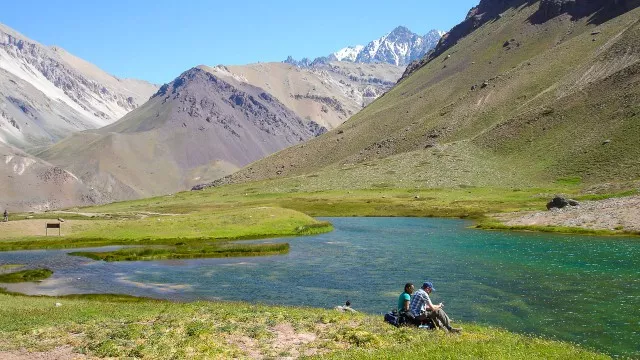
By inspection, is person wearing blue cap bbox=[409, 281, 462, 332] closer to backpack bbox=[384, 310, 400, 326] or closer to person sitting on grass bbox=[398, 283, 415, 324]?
person sitting on grass bbox=[398, 283, 415, 324]

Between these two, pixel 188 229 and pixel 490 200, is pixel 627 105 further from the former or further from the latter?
pixel 188 229

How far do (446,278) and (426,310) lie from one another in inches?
1031

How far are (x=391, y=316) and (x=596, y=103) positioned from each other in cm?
18660

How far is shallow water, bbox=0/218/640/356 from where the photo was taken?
42125 mm

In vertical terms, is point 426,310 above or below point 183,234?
below

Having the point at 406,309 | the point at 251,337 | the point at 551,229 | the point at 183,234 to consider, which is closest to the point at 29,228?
the point at 183,234

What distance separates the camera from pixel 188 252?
83062 mm

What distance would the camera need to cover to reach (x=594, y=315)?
1635 inches

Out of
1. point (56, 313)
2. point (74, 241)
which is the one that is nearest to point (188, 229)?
point (74, 241)

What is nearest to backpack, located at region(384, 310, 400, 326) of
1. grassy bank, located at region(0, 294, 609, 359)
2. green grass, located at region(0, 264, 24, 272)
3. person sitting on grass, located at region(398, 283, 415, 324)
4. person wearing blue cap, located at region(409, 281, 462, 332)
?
person sitting on grass, located at region(398, 283, 415, 324)

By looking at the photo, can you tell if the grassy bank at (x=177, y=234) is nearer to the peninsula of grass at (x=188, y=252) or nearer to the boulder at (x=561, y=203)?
the peninsula of grass at (x=188, y=252)

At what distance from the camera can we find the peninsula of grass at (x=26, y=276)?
62425 mm

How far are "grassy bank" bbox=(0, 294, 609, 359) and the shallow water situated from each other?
923 cm

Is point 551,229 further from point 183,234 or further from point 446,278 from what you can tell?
point 183,234
